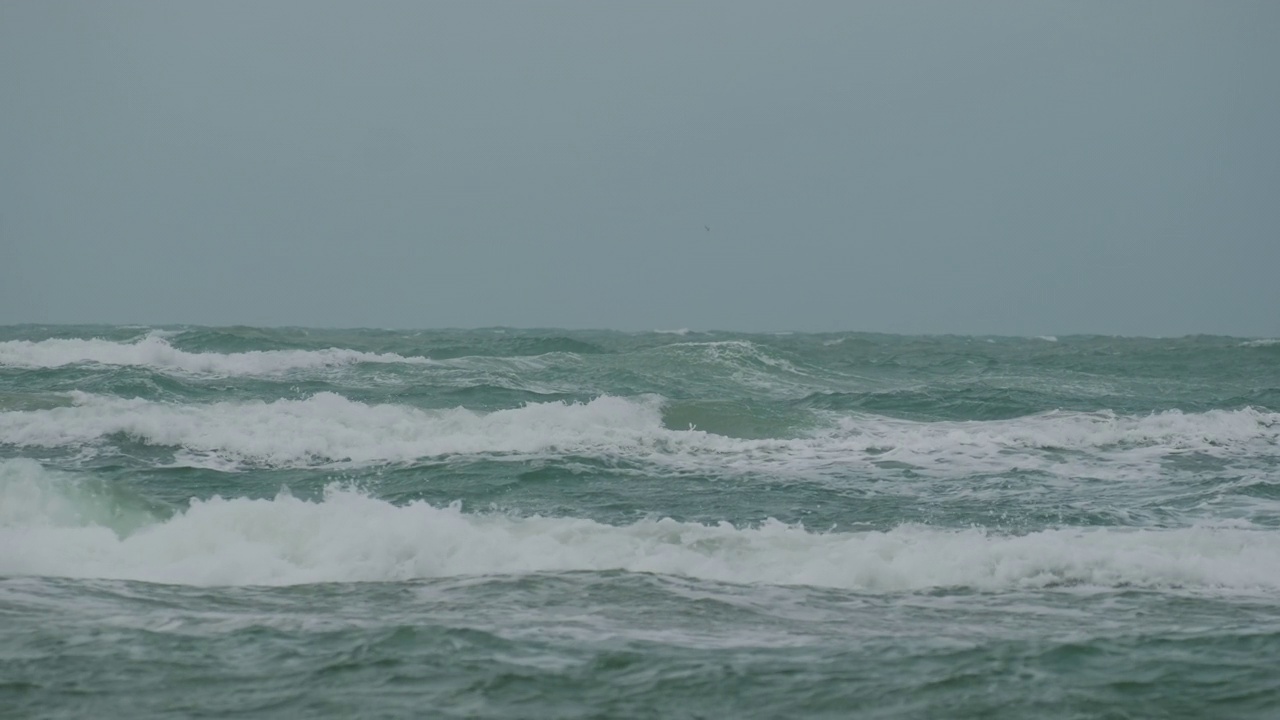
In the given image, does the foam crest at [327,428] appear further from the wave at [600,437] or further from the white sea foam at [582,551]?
the white sea foam at [582,551]

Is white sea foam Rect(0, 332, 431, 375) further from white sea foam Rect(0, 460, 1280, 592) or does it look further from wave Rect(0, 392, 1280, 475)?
white sea foam Rect(0, 460, 1280, 592)

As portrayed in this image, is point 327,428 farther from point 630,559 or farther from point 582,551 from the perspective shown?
point 630,559

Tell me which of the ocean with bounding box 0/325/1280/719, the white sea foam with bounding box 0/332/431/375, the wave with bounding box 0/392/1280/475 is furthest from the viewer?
the white sea foam with bounding box 0/332/431/375

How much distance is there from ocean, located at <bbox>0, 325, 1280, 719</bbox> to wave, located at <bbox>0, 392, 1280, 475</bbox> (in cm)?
7

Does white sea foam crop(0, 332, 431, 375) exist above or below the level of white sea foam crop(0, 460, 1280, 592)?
above

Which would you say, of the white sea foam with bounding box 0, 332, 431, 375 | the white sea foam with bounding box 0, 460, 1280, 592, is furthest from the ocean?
the white sea foam with bounding box 0, 332, 431, 375

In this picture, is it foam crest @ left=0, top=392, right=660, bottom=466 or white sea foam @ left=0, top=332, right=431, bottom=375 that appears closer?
foam crest @ left=0, top=392, right=660, bottom=466

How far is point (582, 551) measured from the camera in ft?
26.6

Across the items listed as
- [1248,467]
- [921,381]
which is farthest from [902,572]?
[921,381]

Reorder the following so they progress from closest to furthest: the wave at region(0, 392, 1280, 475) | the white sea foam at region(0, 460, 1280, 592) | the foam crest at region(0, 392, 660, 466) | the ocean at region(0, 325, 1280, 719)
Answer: the ocean at region(0, 325, 1280, 719) → the white sea foam at region(0, 460, 1280, 592) → the wave at region(0, 392, 1280, 475) → the foam crest at region(0, 392, 660, 466)

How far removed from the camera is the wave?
43.9ft

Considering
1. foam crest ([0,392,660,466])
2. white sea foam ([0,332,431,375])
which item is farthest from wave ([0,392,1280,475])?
white sea foam ([0,332,431,375])

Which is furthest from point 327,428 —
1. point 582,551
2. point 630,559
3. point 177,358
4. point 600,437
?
point 177,358

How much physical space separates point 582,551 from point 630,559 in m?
0.38
